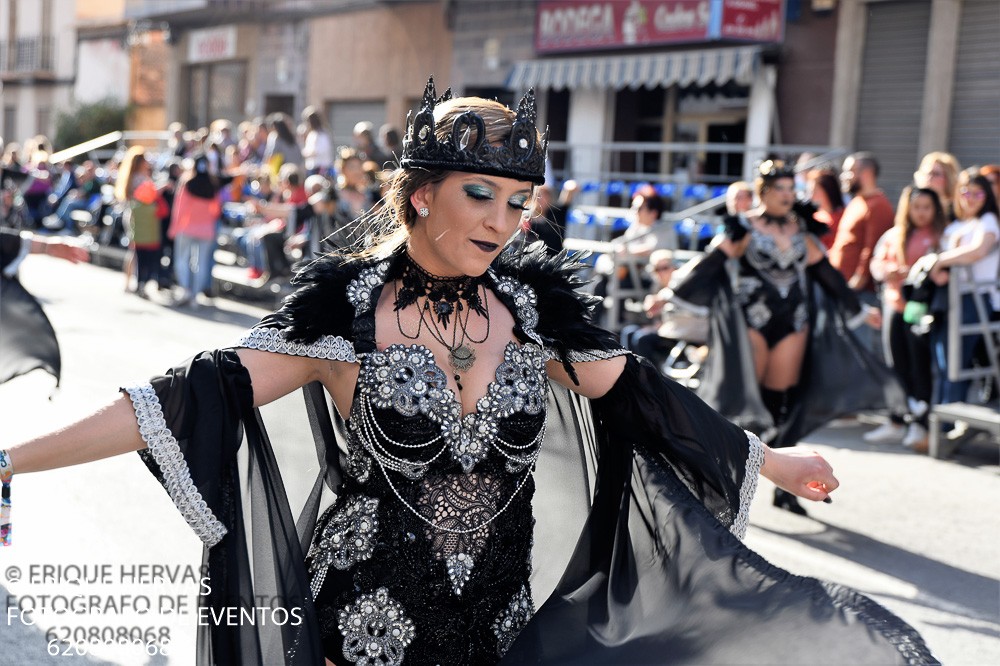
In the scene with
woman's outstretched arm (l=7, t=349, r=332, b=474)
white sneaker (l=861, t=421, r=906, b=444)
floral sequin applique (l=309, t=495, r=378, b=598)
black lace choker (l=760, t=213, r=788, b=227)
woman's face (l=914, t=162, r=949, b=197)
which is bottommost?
white sneaker (l=861, t=421, r=906, b=444)

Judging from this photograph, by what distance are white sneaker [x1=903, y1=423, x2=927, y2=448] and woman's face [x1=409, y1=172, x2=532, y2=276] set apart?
7.09m

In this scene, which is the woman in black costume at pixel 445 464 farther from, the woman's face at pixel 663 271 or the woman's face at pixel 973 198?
the woman's face at pixel 663 271

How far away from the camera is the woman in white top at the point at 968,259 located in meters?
9.04

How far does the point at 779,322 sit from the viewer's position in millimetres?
7508

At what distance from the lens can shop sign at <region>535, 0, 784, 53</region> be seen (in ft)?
58.6

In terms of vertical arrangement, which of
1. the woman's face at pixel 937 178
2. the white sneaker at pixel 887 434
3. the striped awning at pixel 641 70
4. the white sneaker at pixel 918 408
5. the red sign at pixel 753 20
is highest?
the red sign at pixel 753 20

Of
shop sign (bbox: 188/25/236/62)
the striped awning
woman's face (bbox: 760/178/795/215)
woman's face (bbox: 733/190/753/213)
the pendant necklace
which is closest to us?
the pendant necklace

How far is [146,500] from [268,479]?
4.05 metres

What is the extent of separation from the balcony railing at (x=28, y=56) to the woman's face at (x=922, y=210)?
41.4 m

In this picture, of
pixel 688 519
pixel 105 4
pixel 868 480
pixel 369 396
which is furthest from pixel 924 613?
pixel 105 4

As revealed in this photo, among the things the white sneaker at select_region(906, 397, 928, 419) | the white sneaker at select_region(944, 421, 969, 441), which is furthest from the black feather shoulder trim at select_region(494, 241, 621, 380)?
the white sneaker at select_region(906, 397, 928, 419)

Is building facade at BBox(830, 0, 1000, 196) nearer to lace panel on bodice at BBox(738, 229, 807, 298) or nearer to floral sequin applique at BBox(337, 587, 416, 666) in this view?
lace panel on bodice at BBox(738, 229, 807, 298)

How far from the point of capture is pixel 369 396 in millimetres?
2877

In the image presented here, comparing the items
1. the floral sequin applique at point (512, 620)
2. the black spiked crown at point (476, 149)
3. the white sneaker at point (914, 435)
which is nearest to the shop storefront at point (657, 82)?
the white sneaker at point (914, 435)
